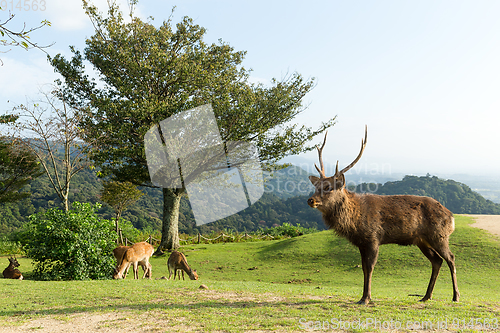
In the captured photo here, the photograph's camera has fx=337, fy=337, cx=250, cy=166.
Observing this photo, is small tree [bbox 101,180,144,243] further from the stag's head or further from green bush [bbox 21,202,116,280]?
the stag's head

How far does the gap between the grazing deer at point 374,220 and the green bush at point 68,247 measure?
7242 millimetres

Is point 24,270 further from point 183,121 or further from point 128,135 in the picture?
point 183,121

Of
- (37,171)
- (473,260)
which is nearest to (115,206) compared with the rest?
(37,171)

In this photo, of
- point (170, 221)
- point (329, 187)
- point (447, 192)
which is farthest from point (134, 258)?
point (447, 192)

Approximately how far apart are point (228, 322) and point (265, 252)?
12452 millimetres

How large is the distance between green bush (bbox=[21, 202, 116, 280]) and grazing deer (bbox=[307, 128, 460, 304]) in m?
7.24

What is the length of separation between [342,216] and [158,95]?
14.7 meters

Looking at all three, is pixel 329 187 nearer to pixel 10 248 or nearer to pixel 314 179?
pixel 314 179

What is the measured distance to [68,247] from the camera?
941cm

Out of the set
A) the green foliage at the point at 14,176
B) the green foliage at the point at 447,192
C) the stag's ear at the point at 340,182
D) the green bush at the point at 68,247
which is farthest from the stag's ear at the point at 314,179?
the green foliage at the point at 447,192

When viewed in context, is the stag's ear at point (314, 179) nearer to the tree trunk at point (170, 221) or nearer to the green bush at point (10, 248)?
the tree trunk at point (170, 221)

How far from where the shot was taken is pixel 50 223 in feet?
31.5

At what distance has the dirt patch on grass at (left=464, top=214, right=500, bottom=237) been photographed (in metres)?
15.3

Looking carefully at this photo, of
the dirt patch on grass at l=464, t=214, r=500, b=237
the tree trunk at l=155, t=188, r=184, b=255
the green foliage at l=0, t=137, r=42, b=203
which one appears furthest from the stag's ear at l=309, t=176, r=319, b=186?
the green foliage at l=0, t=137, r=42, b=203
